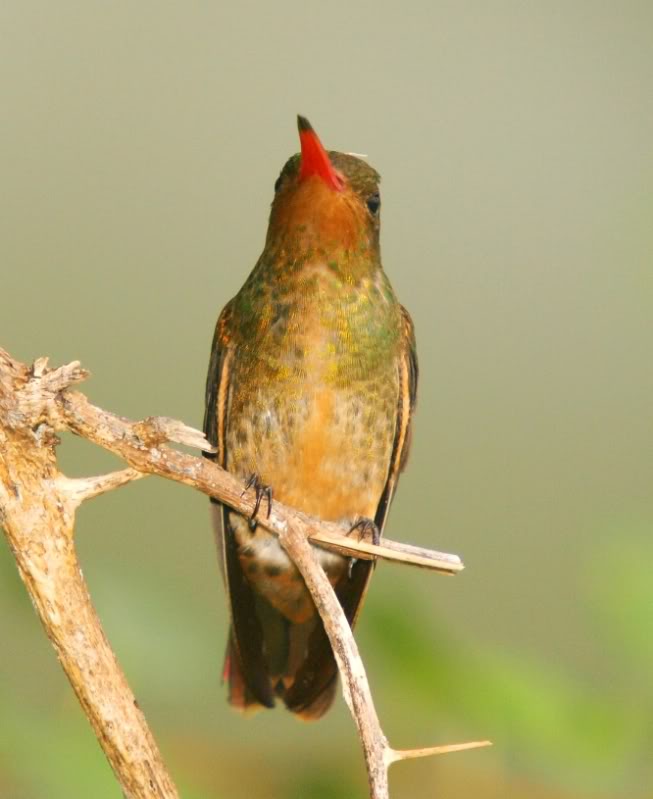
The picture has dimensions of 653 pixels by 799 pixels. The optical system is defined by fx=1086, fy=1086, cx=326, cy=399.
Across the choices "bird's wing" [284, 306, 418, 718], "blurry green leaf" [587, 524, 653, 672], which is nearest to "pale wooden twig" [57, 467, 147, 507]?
"blurry green leaf" [587, 524, 653, 672]

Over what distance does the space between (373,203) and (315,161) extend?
267mm

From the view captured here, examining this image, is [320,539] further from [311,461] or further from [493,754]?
[311,461]

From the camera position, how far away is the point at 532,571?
4.87 m

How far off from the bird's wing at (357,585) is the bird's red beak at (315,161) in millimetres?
429

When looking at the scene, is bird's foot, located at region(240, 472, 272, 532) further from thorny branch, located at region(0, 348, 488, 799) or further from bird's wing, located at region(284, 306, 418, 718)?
thorny branch, located at region(0, 348, 488, 799)

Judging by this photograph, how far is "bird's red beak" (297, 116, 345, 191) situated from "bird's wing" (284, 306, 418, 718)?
429 millimetres

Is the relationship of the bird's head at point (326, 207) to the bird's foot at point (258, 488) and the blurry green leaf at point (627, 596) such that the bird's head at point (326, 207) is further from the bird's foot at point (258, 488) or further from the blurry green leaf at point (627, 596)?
the blurry green leaf at point (627, 596)

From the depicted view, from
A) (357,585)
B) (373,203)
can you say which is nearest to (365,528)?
(357,585)

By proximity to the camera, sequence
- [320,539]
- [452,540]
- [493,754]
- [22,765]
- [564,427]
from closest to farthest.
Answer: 1. [22,765]
2. [493,754]
3. [320,539]
4. [452,540]
5. [564,427]

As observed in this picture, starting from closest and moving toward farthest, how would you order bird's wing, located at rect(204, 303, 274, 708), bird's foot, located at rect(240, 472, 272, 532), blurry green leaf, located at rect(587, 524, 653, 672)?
blurry green leaf, located at rect(587, 524, 653, 672) → bird's foot, located at rect(240, 472, 272, 532) → bird's wing, located at rect(204, 303, 274, 708)

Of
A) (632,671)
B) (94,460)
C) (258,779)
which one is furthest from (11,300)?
(632,671)

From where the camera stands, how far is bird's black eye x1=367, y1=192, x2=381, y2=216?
2.20 metres

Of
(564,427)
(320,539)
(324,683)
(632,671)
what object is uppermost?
(564,427)

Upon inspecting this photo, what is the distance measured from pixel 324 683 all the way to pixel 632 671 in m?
1.21
